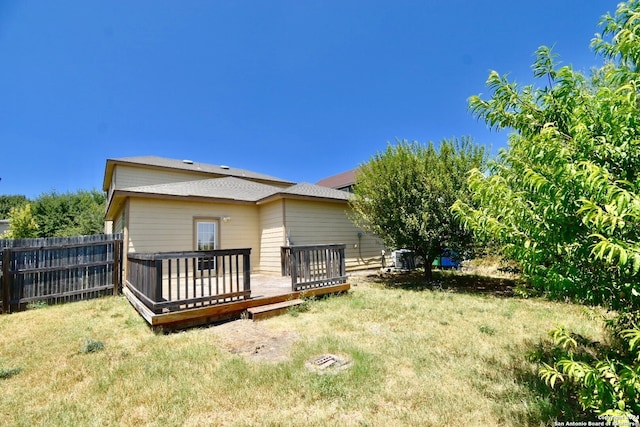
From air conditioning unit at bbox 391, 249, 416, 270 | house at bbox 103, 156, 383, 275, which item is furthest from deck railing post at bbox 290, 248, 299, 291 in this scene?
air conditioning unit at bbox 391, 249, 416, 270

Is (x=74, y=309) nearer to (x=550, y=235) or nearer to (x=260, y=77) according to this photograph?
(x=550, y=235)

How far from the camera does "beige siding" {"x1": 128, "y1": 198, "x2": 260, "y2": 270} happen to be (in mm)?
8289

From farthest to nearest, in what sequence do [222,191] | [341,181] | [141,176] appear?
[341,181], [141,176], [222,191]

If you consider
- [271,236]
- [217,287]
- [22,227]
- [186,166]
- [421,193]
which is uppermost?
[186,166]

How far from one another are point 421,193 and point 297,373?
21.3ft

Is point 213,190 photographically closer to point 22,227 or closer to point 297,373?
point 297,373

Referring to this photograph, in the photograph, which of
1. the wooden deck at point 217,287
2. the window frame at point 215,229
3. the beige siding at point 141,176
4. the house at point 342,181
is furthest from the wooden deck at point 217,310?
the house at point 342,181

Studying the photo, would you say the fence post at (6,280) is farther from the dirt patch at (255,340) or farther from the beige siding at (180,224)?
the dirt patch at (255,340)

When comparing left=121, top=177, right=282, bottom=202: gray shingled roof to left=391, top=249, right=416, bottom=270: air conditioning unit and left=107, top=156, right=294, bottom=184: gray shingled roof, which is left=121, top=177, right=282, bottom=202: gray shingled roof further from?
left=391, top=249, right=416, bottom=270: air conditioning unit

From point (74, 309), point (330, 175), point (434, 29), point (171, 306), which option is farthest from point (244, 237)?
point (330, 175)

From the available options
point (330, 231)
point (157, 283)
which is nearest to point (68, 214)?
point (330, 231)

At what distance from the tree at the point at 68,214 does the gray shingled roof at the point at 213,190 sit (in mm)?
17561

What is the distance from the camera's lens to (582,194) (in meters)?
1.63

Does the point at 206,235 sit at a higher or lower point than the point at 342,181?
lower
